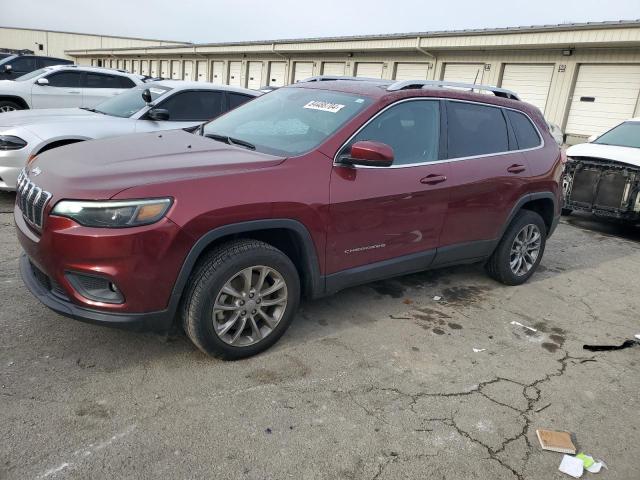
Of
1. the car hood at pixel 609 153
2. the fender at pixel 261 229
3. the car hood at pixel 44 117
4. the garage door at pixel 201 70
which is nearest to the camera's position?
the fender at pixel 261 229

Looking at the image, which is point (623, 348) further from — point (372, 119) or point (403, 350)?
point (372, 119)

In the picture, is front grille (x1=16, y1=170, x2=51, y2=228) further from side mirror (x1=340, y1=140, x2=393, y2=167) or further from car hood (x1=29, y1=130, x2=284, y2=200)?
side mirror (x1=340, y1=140, x2=393, y2=167)

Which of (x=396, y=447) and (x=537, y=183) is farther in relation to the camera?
(x=537, y=183)

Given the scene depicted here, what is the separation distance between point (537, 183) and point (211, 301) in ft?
11.3

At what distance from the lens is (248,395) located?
2.94 metres

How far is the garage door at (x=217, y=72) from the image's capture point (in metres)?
32.0

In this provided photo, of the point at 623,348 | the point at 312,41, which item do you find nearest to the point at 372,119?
the point at 623,348

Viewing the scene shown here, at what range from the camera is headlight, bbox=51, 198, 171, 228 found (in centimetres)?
269

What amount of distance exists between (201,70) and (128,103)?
2967 cm

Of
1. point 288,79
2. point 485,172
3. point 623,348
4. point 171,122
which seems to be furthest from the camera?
point 288,79

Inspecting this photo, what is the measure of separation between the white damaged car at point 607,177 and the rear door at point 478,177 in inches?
142

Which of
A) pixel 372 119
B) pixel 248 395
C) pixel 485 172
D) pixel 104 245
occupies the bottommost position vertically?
pixel 248 395

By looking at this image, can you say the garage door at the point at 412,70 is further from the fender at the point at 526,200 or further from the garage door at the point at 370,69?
the fender at the point at 526,200

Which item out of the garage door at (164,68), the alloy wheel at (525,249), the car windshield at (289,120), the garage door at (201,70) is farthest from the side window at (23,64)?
the garage door at (164,68)
